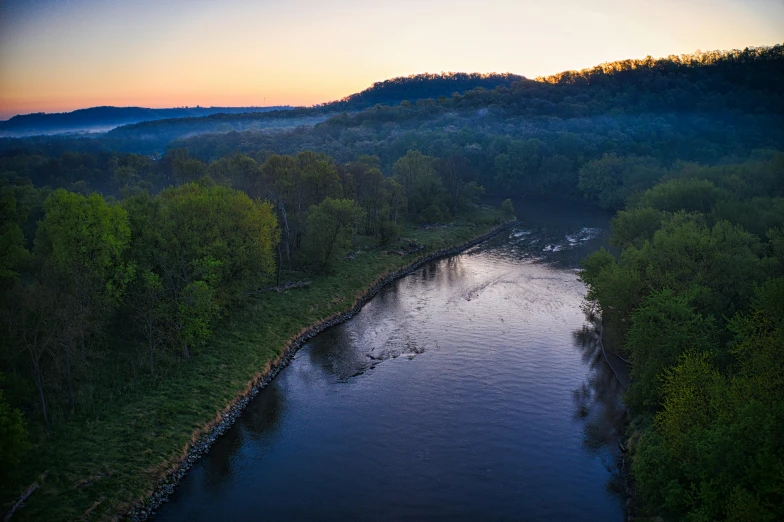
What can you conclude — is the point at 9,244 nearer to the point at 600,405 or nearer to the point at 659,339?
the point at 600,405

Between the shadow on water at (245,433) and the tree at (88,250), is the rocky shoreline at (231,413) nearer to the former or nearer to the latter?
the shadow on water at (245,433)

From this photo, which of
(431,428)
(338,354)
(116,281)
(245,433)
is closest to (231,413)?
(245,433)

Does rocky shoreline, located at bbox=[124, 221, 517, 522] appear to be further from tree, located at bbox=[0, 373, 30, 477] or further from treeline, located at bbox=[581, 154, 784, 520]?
treeline, located at bbox=[581, 154, 784, 520]

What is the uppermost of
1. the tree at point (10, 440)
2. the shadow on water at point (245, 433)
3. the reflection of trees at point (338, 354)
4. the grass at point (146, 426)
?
the tree at point (10, 440)

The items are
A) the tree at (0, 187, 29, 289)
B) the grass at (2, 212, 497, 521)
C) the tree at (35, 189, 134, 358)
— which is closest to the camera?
the grass at (2, 212, 497, 521)

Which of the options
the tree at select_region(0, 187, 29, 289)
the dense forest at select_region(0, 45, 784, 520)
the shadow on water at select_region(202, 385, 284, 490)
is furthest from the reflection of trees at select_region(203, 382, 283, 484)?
the tree at select_region(0, 187, 29, 289)

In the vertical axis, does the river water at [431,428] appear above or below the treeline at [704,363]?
below

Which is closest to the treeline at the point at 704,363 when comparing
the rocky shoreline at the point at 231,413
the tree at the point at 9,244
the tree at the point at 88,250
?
the rocky shoreline at the point at 231,413

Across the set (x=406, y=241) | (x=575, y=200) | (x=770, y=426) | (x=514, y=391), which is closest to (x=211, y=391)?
(x=514, y=391)
